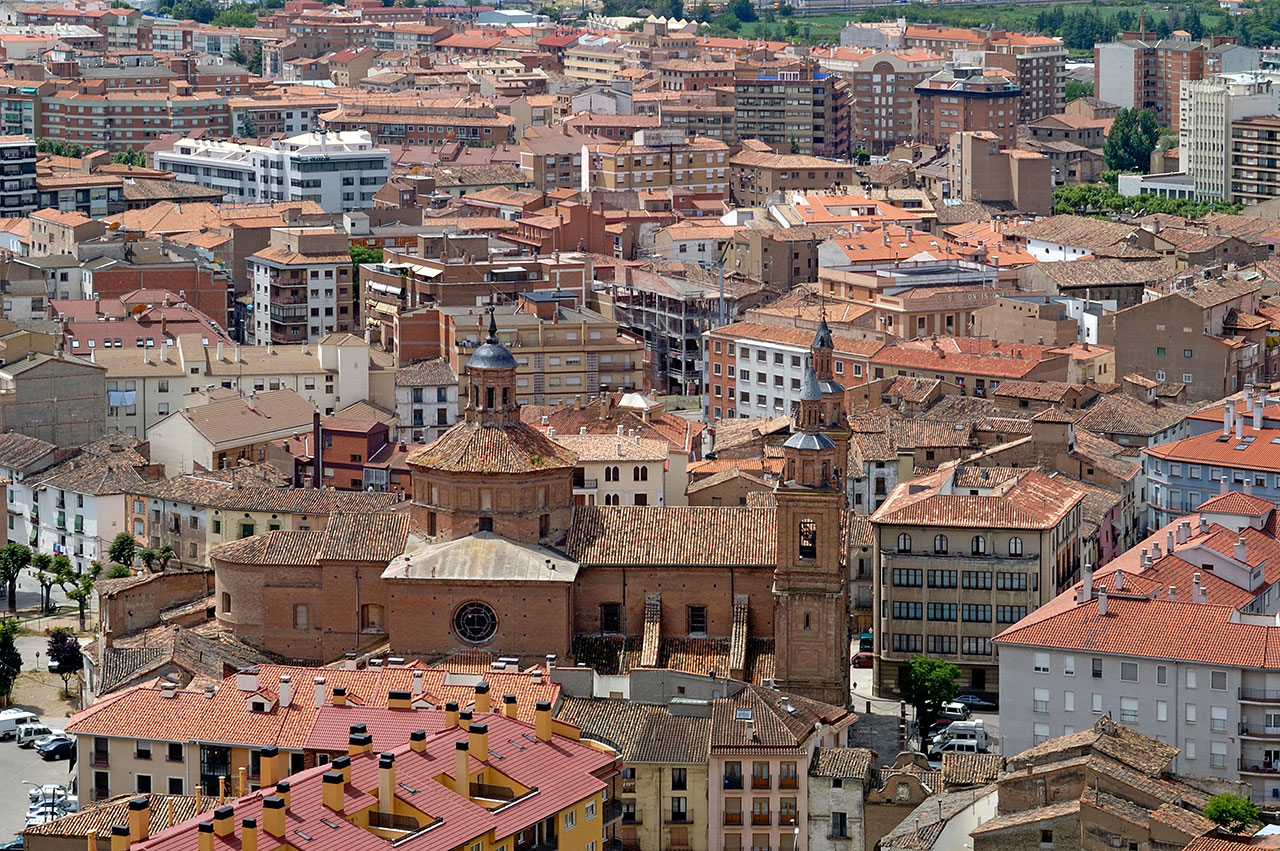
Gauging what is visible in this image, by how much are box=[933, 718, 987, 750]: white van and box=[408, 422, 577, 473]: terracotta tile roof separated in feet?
45.1

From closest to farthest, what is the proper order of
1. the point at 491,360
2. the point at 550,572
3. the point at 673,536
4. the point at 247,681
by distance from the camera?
the point at 247,681
the point at 550,572
the point at 673,536
the point at 491,360

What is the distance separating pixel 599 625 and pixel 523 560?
3039 millimetres

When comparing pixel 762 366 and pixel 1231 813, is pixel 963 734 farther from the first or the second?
pixel 762 366

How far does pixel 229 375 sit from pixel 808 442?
145 ft

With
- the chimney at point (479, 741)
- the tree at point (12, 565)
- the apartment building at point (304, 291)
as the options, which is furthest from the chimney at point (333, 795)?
the apartment building at point (304, 291)

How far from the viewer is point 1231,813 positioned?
234 ft

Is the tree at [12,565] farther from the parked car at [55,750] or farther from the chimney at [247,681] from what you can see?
the chimney at [247,681]

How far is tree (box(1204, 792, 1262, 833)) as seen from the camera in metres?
70.7

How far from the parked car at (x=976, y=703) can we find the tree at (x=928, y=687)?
2.83 metres

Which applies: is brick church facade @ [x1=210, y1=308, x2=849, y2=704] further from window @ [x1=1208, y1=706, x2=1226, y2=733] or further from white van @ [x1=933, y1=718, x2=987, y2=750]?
window @ [x1=1208, y1=706, x2=1226, y2=733]

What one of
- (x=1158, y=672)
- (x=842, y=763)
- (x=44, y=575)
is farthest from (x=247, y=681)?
(x=44, y=575)

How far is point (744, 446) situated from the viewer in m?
113

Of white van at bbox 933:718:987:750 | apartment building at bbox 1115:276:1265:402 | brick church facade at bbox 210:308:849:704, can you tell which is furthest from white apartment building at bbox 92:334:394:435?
white van at bbox 933:718:987:750

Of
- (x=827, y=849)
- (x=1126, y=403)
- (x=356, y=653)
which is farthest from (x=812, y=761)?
(x=1126, y=403)
